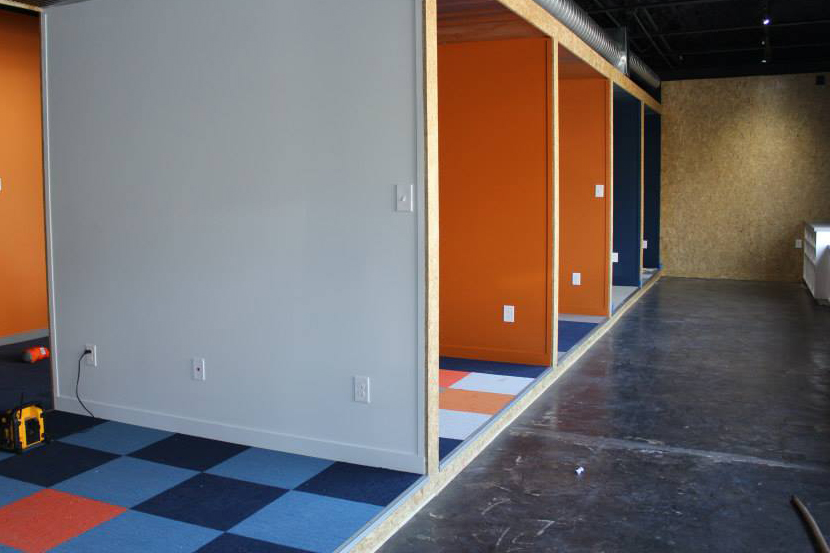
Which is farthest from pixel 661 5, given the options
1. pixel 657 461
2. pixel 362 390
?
pixel 362 390

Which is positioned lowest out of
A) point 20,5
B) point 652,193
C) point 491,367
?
point 491,367

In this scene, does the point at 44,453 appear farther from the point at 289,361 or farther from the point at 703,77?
the point at 703,77

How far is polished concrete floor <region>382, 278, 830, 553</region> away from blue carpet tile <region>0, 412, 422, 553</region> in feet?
1.05

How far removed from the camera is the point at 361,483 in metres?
3.38

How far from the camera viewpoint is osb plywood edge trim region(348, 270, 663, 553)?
289 cm

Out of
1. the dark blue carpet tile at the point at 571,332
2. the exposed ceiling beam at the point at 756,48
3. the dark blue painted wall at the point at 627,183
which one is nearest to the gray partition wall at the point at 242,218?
the dark blue carpet tile at the point at 571,332

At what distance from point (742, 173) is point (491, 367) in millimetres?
7653

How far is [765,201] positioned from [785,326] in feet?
14.9

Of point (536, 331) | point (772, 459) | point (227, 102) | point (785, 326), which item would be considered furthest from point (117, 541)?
point (785, 326)

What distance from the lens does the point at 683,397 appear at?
5.04 metres

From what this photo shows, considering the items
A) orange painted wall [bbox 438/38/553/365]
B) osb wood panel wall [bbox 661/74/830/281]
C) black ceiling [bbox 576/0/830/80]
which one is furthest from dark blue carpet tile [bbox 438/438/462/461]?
osb wood panel wall [bbox 661/74/830/281]

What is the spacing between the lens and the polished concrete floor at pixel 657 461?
119 inches

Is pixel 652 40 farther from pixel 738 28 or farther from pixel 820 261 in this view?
pixel 820 261

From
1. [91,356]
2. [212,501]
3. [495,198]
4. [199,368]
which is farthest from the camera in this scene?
[495,198]
